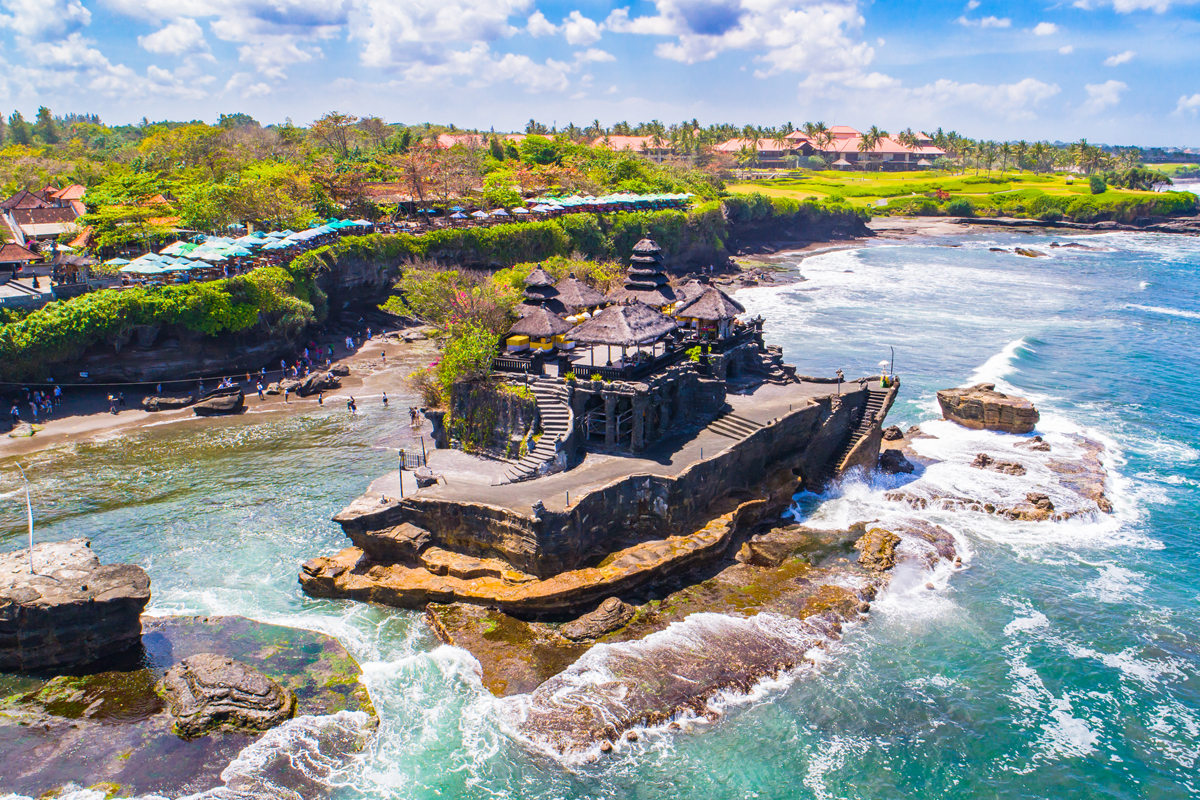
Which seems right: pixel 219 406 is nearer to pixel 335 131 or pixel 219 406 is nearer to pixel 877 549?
pixel 877 549

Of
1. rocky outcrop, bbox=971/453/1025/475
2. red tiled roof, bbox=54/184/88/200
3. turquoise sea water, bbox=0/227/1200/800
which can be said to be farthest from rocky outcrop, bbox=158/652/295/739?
red tiled roof, bbox=54/184/88/200

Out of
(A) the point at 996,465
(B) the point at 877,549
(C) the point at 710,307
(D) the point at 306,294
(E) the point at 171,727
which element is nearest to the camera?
(E) the point at 171,727

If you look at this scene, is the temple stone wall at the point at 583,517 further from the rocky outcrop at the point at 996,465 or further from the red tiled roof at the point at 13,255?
the red tiled roof at the point at 13,255

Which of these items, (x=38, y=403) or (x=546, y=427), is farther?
(x=38, y=403)

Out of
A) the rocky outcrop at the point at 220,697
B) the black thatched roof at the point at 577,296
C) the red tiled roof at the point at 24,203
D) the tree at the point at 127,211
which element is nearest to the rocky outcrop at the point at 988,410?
the black thatched roof at the point at 577,296

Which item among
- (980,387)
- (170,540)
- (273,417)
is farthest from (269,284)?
(980,387)

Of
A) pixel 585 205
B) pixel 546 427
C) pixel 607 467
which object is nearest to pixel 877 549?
pixel 607 467

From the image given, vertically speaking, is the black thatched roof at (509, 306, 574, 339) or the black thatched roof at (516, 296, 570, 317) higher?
the black thatched roof at (516, 296, 570, 317)

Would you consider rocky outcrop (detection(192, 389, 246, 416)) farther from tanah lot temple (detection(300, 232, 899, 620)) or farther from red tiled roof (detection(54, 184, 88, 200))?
red tiled roof (detection(54, 184, 88, 200))
